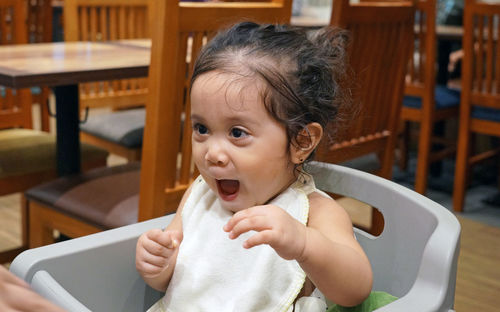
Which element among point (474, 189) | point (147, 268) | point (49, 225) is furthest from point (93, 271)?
point (474, 189)

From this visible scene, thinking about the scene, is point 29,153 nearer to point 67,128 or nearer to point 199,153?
point 67,128

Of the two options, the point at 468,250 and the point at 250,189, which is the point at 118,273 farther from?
the point at 468,250

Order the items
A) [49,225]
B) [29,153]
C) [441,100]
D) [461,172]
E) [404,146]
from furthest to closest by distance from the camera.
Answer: [404,146], [441,100], [461,172], [29,153], [49,225]

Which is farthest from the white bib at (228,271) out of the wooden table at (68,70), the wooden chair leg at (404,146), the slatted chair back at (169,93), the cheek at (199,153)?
the wooden chair leg at (404,146)

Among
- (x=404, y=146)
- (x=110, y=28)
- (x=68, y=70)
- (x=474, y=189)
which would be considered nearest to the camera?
(x=68, y=70)

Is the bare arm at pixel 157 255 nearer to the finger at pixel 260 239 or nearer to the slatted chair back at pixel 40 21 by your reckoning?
the finger at pixel 260 239

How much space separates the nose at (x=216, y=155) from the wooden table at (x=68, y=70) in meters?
0.73

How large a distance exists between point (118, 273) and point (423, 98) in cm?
222

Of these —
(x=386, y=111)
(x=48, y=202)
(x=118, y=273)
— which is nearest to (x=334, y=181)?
(x=118, y=273)

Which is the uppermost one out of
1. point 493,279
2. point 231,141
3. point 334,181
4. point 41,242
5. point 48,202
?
point 231,141

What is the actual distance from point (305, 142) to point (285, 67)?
0.37 ft

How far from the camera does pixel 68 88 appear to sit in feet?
5.86

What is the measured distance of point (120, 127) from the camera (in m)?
2.35

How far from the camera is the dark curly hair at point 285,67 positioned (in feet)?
3.02
